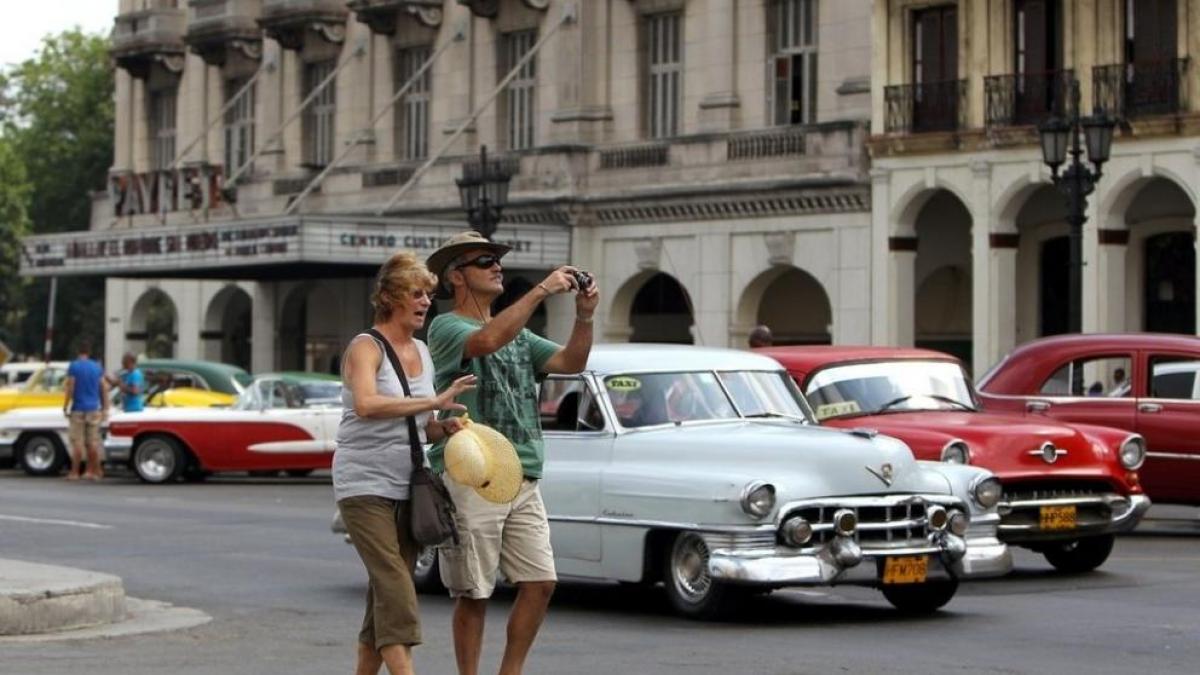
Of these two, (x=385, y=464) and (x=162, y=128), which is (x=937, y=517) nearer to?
(x=385, y=464)

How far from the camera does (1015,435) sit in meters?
17.6

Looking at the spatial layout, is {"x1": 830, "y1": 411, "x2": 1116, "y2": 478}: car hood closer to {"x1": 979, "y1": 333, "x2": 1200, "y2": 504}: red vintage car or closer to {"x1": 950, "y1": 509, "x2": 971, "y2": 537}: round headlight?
{"x1": 950, "y1": 509, "x2": 971, "y2": 537}: round headlight

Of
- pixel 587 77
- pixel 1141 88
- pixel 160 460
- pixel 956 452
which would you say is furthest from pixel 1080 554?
pixel 587 77

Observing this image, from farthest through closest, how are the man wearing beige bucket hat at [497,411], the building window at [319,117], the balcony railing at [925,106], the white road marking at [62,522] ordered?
the building window at [319,117] < the balcony railing at [925,106] < the white road marking at [62,522] < the man wearing beige bucket hat at [497,411]

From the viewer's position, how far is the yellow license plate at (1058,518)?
17.5 m

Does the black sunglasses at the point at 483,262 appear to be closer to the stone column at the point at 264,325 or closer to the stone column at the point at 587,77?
the stone column at the point at 587,77

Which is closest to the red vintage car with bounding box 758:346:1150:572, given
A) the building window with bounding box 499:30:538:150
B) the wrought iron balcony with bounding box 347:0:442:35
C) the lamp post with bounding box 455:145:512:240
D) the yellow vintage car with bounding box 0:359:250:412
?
the lamp post with bounding box 455:145:512:240

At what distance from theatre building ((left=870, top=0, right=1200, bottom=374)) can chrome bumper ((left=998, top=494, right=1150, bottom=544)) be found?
1900 cm

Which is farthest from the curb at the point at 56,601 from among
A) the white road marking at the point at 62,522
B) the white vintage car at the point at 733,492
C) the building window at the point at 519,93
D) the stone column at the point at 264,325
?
the stone column at the point at 264,325

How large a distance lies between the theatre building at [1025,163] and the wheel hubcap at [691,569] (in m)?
22.7

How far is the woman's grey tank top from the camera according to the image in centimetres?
1027

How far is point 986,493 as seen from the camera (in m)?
15.5

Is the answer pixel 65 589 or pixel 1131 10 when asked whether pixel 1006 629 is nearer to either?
pixel 65 589

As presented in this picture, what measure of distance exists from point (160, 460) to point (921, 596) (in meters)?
19.4
